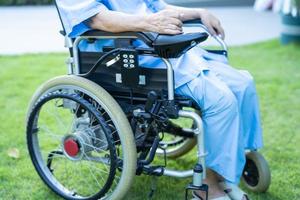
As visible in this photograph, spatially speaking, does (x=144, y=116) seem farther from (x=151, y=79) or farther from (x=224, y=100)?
(x=224, y=100)

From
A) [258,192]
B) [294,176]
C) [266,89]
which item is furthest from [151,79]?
[266,89]

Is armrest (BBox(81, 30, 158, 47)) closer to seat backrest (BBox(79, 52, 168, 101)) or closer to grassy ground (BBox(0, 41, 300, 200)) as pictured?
seat backrest (BBox(79, 52, 168, 101))

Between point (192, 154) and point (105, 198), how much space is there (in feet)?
2.47

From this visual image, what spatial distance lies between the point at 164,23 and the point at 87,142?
578mm

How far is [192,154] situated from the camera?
250 cm

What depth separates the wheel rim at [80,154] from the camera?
178 cm

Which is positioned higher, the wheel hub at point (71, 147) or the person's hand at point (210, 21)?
the person's hand at point (210, 21)

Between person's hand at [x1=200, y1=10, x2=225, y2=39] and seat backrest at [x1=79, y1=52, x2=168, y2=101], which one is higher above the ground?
person's hand at [x1=200, y1=10, x2=225, y2=39]

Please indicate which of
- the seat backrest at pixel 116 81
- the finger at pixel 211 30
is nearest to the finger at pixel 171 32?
the seat backrest at pixel 116 81

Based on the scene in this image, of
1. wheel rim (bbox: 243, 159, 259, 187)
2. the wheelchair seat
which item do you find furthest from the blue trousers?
Result: wheel rim (bbox: 243, 159, 259, 187)

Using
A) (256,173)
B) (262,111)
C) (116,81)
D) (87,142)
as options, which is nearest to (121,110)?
(116,81)

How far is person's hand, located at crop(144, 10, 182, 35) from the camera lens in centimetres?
166

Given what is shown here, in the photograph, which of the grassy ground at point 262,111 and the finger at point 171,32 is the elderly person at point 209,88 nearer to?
the finger at point 171,32

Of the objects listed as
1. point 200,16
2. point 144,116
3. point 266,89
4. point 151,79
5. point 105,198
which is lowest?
point 266,89
